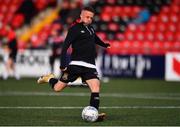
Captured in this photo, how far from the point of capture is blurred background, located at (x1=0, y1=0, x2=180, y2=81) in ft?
94.8

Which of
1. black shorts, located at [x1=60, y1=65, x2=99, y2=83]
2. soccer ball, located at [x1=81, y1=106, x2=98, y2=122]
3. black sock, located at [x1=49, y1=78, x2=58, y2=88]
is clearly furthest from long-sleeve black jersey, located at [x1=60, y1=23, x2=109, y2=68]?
soccer ball, located at [x1=81, y1=106, x2=98, y2=122]

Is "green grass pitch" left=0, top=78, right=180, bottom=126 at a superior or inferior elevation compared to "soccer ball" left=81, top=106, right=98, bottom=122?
inferior

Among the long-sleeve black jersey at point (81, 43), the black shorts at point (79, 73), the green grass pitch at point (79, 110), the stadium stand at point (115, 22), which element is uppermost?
the stadium stand at point (115, 22)

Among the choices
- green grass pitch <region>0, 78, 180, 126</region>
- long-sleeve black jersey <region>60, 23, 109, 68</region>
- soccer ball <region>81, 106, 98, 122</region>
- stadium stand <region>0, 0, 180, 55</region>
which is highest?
stadium stand <region>0, 0, 180, 55</region>

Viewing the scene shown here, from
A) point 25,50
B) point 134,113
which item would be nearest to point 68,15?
point 25,50

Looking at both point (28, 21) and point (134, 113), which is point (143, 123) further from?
point (28, 21)

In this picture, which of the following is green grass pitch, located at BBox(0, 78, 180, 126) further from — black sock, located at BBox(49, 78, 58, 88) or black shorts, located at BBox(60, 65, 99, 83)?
black shorts, located at BBox(60, 65, 99, 83)

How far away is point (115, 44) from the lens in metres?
31.6

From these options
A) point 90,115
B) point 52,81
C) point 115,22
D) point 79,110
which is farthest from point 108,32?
point 90,115

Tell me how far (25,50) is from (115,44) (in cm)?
481

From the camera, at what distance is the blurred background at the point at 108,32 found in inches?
1137

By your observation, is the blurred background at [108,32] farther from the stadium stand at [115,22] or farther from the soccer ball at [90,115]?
the soccer ball at [90,115]

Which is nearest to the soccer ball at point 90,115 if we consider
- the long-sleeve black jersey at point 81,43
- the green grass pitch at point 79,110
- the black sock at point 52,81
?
the green grass pitch at point 79,110

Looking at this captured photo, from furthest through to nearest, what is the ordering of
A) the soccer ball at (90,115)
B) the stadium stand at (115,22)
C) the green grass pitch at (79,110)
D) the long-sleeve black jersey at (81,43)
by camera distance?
the stadium stand at (115,22)
the long-sleeve black jersey at (81,43)
the soccer ball at (90,115)
the green grass pitch at (79,110)
